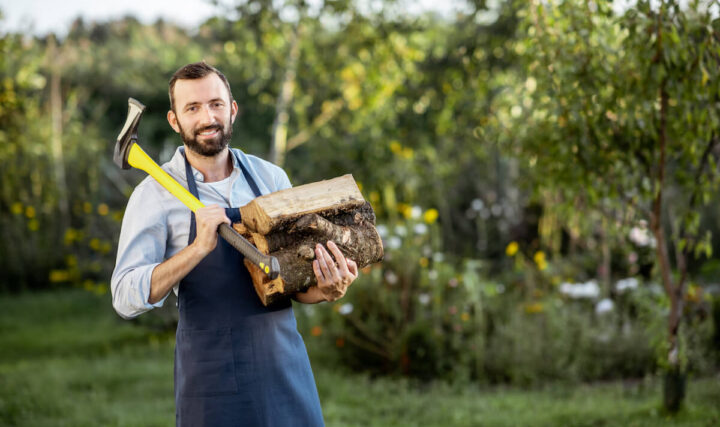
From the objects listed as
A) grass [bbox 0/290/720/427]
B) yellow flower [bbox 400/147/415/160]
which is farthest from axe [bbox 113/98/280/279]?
yellow flower [bbox 400/147/415/160]

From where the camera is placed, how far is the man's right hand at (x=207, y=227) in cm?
182

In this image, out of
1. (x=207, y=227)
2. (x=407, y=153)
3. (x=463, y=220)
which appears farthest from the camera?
(x=463, y=220)

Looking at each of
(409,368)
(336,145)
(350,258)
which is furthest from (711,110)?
(336,145)

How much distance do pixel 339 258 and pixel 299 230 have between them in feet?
0.46

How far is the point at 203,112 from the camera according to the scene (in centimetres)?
202

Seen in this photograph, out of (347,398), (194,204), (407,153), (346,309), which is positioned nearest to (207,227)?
(194,204)

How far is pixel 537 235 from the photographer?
8.72 m

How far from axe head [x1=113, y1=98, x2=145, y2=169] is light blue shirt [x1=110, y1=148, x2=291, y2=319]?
0.10 m

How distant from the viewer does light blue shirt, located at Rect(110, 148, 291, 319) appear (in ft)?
6.18

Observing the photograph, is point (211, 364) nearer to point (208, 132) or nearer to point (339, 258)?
point (339, 258)

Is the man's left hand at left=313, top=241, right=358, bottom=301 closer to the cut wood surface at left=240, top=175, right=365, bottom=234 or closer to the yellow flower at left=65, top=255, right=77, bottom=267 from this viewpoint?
the cut wood surface at left=240, top=175, right=365, bottom=234

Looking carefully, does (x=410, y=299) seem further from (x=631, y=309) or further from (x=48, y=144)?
(x=48, y=144)

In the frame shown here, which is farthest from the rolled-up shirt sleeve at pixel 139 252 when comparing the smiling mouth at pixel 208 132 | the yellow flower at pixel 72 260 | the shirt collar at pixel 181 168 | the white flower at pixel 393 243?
the yellow flower at pixel 72 260

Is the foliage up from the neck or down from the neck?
down
